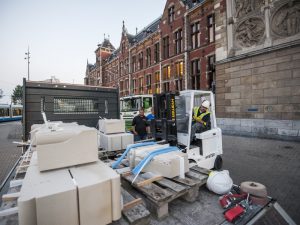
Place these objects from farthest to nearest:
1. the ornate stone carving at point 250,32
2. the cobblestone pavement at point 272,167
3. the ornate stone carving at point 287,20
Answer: the ornate stone carving at point 250,32
the ornate stone carving at point 287,20
the cobblestone pavement at point 272,167

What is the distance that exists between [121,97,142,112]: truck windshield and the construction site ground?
22.5 ft

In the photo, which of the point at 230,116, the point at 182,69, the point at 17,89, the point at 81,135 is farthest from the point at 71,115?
the point at 17,89

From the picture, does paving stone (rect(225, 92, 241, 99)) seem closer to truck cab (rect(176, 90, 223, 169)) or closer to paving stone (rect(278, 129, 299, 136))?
paving stone (rect(278, 129, 299, 136))

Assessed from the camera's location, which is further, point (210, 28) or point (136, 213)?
point (210, 28)

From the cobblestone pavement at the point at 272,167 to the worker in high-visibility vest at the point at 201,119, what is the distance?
5.40 ft

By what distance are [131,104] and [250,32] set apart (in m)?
9.21

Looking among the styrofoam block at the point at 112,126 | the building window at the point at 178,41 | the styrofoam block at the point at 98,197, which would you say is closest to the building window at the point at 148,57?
the building window at the point at 178,41

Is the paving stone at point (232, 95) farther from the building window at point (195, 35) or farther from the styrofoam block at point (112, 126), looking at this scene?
the styrofoam block at point (112, 126)

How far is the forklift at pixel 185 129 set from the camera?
14.7ft

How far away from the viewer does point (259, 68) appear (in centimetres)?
1082

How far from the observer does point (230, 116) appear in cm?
1233

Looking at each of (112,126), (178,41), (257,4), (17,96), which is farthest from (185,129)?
(17,96)

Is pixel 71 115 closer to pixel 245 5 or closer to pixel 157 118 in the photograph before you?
pixel 157 118

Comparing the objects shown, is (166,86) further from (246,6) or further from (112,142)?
(112,142)
